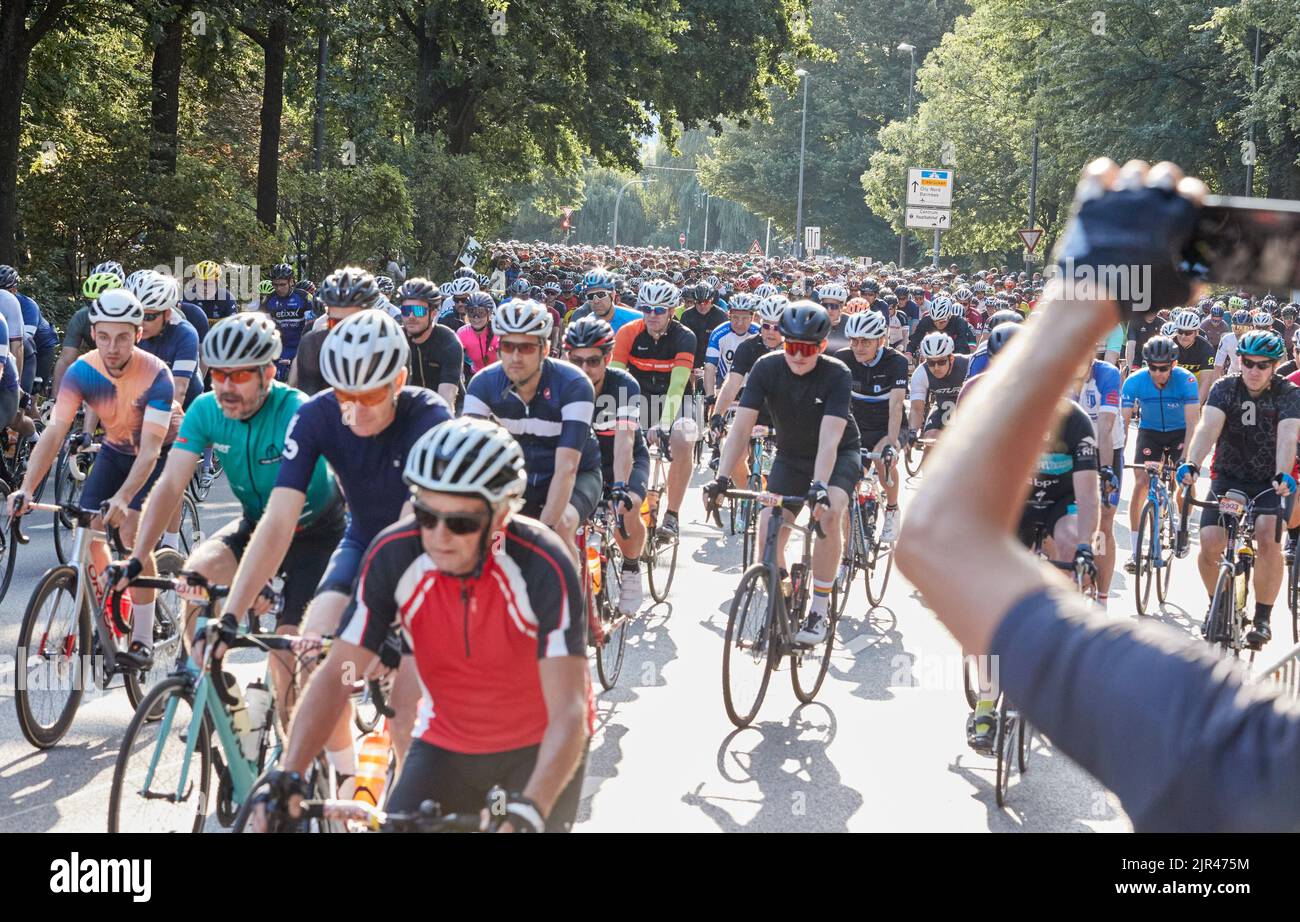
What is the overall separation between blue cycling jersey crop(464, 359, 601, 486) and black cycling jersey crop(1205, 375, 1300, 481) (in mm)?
4501

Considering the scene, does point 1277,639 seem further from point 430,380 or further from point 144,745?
point 144,745

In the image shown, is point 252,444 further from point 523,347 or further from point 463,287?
point 463,287

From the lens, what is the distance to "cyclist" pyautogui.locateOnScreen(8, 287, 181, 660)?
792cm

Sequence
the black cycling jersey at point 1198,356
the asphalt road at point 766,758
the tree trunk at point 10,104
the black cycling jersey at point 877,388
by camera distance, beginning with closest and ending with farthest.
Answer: the asphalt road at point 766,758
the black cycling jersey at point 877,388
the black cycling jersey at point 1198,356
the tree trunk at point 10,104

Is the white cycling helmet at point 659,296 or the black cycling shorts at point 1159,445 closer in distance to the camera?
the black cycling shorts at point 1159,445

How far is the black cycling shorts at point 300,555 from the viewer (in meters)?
6.37

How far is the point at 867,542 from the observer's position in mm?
11930

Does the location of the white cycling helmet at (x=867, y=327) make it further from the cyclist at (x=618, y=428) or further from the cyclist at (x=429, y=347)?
the cyclist at (x=429, y=347)

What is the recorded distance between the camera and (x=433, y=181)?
107ft

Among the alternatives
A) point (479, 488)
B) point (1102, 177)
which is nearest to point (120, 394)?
point (479, 488)

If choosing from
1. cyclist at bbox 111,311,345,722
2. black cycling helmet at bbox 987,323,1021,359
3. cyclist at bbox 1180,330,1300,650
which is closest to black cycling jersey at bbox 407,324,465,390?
black cycling helmet at bbox 987,323,1021,359

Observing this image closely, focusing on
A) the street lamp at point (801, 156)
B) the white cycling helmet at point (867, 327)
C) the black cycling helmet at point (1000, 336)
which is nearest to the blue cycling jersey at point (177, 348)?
the black cycling helmet at point (1000, 336)

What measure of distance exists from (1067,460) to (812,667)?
2038mm

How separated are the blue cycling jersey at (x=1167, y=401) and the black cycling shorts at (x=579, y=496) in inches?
226
